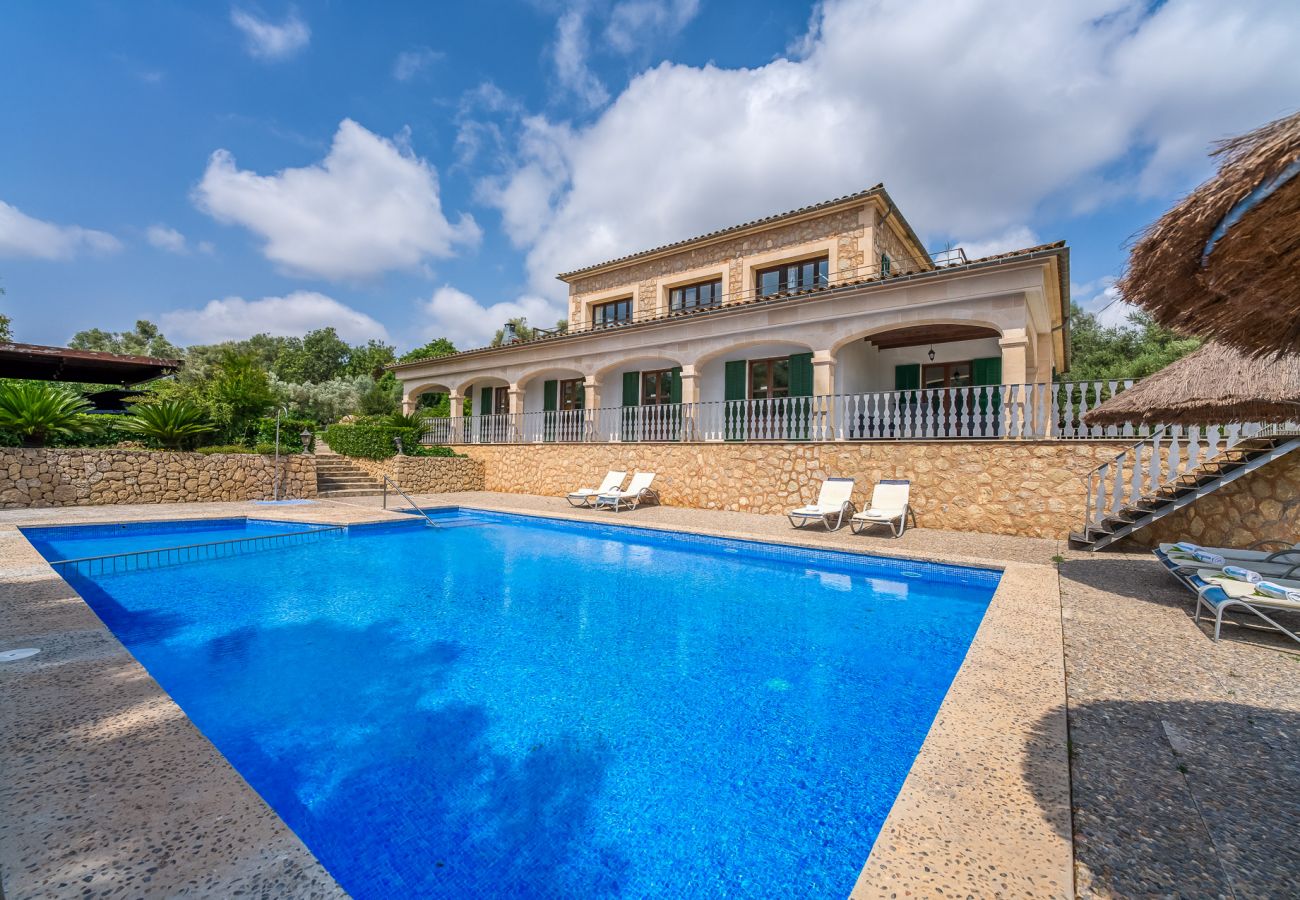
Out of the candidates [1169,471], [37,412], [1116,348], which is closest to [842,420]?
[1169,471]

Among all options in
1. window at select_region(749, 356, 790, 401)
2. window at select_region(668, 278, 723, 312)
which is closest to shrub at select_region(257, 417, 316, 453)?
window at select_region(668, 278, 723, 312)

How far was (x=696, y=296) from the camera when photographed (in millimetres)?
16562

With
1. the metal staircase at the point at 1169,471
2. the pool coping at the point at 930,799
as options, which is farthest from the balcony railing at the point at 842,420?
the pool coping at the point at 930,799

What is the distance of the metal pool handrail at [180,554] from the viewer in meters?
7.16

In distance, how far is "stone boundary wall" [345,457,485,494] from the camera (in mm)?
15727

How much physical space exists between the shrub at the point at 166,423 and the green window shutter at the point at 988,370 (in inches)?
740

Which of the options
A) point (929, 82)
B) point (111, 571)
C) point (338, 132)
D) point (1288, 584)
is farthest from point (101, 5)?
point (1288, 584)

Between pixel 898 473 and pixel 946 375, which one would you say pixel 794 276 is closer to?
pixel 946 375

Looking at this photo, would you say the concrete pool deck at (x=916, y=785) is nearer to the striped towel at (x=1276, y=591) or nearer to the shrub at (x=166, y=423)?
the striped towel at (x=1276, y=591)

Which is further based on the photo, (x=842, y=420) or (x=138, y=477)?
(x=138, y=477)

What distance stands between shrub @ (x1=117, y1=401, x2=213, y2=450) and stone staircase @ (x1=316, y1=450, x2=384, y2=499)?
2959 millimetres

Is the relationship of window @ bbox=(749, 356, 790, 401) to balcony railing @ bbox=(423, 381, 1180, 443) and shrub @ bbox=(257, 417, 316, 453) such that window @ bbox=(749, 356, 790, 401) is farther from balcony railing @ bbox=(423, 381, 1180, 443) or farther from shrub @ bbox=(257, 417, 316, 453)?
shrub @ bbox=(257, 417, 316, 453)

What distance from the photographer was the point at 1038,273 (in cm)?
899

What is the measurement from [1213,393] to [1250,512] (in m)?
2.33
